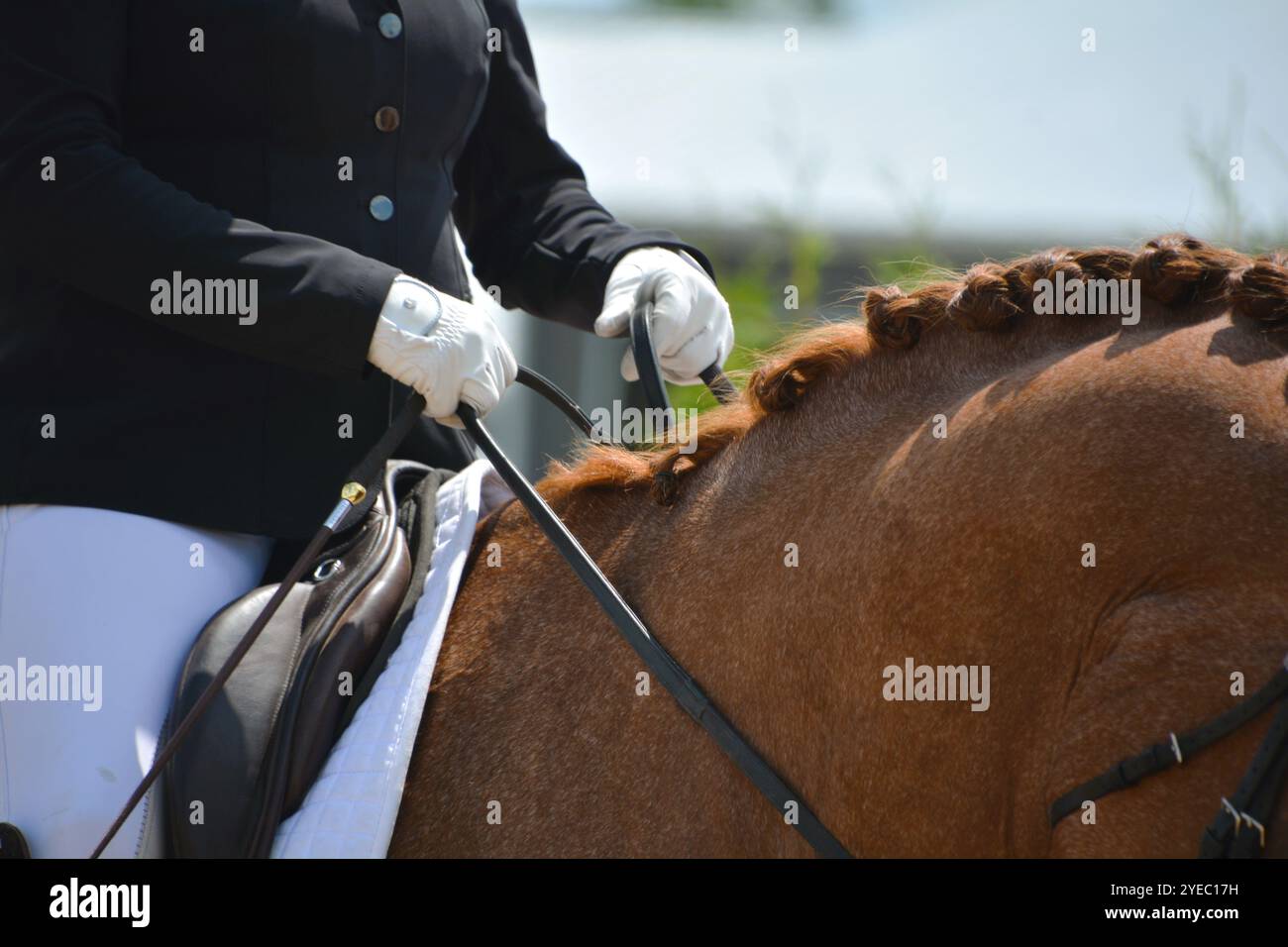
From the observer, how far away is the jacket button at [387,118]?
2539 mm

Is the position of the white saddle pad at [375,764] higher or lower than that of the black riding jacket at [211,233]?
lower

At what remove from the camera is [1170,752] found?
5.48 feet

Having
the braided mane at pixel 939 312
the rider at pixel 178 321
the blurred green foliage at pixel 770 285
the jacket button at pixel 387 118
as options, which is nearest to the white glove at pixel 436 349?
the rider at pixel 178 321

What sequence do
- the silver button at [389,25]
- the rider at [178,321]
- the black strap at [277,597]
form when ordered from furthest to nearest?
the silver button at [389,25], the rider at [178,321], the black strap at [277,597]

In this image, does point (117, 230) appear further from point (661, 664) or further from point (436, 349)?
point (661, 664)

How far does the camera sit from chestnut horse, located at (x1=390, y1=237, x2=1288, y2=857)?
1.71 metres

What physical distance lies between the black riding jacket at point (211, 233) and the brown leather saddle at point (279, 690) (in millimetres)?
Answer: 179

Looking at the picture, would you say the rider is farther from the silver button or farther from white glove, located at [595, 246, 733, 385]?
white glove, located at [595, 246, 733, 385]

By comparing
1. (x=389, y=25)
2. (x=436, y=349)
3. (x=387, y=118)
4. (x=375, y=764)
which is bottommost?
(x=375, y=764)

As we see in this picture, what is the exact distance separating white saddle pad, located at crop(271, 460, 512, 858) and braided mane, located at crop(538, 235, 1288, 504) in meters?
0.40

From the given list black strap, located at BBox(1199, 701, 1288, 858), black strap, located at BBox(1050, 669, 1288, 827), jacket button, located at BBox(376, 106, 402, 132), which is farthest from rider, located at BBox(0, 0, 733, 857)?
black strap, located at BBox(1199, 701, 1288, 858)

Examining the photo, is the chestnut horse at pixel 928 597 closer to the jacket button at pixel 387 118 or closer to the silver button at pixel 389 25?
the jacket button at pixel 387 118

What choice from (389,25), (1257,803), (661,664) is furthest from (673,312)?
(1257,803)

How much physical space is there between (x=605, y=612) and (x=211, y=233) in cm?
91
